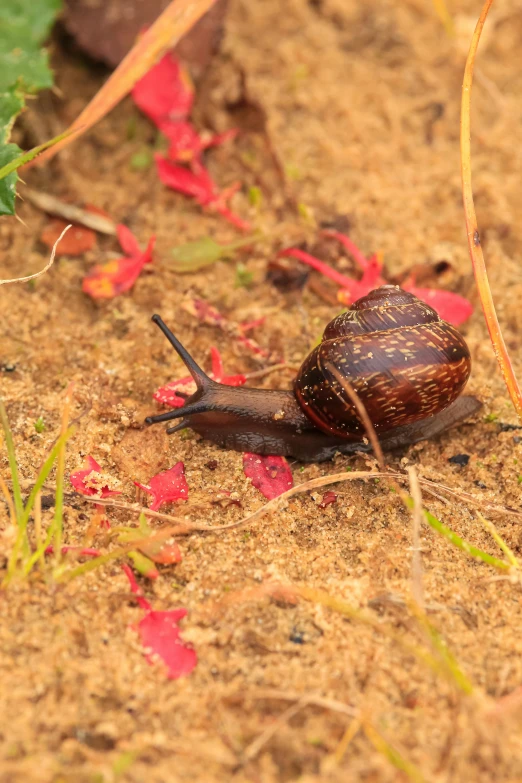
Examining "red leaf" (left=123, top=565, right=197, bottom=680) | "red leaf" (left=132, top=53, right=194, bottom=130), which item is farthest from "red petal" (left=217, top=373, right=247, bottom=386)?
"red leaf" (left=132, top=53, right=194, bottom=130)

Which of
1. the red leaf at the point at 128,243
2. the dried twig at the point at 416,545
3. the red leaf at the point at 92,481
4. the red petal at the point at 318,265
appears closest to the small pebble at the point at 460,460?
the dried twig at the point at 416,545

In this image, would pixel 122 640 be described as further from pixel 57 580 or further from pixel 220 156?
pixel 220 156

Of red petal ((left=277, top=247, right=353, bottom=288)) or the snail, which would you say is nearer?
the snail

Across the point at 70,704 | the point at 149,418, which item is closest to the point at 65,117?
the point at 149,418

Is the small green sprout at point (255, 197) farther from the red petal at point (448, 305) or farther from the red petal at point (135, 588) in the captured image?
the red petal at point (135, 588)

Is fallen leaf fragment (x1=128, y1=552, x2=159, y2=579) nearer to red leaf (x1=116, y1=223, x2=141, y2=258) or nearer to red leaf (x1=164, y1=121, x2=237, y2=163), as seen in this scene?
red leaf (x1=116, y1=223, x2=141, y2=258)

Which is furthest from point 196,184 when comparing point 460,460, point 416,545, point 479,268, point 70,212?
point 416,545

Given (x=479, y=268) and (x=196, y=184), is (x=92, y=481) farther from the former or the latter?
(x=196, y=184)
